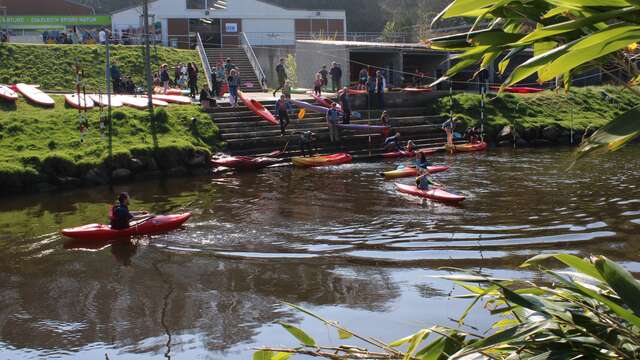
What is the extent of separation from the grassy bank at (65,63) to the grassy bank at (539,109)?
476 inches

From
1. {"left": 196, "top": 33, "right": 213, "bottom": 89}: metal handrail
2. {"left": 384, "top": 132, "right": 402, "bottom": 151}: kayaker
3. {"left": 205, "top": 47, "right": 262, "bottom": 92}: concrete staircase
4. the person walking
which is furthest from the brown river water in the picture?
{"left": 205, "top": 47, "right": 262, "bottom": 92}: concrete staircase

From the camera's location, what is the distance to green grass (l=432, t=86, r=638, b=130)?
29484 mm

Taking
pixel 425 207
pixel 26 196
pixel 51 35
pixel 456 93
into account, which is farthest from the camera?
pixel 51 35

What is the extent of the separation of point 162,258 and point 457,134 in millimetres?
16971

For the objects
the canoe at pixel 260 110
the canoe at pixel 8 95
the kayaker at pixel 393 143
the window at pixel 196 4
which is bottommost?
the kayaker at pixel 393 143

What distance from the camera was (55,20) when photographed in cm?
4069

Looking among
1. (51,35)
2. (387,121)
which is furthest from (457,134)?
(51,35)

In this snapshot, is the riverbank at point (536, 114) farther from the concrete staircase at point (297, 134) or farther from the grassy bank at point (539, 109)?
the concrete staircase at point (297, 134)

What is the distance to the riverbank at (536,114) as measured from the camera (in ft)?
94.0

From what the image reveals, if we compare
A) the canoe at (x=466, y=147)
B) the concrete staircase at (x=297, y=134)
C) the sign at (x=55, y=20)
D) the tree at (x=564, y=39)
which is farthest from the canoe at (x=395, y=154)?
the sign at (x=55, y=20)

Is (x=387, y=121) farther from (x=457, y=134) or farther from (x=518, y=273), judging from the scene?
(x=518, y=273)

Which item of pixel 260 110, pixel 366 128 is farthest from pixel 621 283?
pixel 260 110

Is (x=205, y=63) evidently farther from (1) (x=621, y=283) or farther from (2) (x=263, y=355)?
(1) (x=621, y=283)

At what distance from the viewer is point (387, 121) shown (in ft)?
86.1
